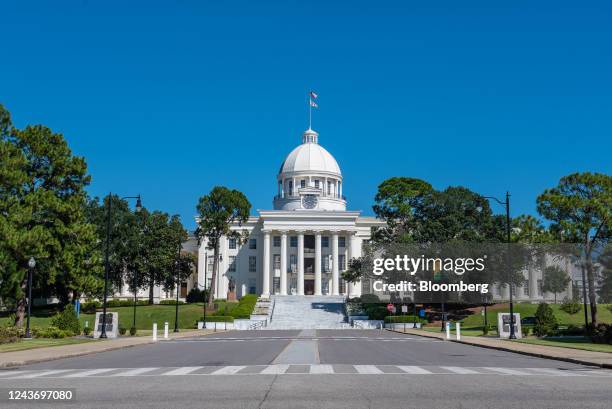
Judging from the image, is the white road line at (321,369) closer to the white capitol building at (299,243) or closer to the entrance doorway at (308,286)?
the white capitol building at (299,243)

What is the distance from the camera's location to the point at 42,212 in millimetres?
50062

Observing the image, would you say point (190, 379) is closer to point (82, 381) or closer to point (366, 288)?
point (82, 381)

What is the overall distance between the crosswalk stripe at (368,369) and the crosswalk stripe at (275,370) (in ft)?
6.40

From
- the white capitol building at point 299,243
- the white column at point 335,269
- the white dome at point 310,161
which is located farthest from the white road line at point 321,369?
the white dome at point 310,161

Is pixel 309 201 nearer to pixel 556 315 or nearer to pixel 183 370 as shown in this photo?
pixel 556 315

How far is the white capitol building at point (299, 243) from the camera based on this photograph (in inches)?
4038

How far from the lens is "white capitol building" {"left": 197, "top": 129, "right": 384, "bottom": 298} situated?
103 metres

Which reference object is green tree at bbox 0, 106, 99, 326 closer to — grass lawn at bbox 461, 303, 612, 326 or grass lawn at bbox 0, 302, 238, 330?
grass lawn at bbox 0, 302, 238, 330

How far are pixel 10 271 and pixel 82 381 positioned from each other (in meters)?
34.8

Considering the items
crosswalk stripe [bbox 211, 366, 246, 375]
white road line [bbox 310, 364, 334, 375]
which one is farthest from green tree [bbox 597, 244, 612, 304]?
crosswalk stripe [bbox 211, 366, 246, 375]

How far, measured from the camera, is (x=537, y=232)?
2079 inches

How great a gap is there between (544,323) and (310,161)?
73.3 metres

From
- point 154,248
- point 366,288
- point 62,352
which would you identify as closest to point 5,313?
point 154,248

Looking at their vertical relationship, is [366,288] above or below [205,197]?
below
